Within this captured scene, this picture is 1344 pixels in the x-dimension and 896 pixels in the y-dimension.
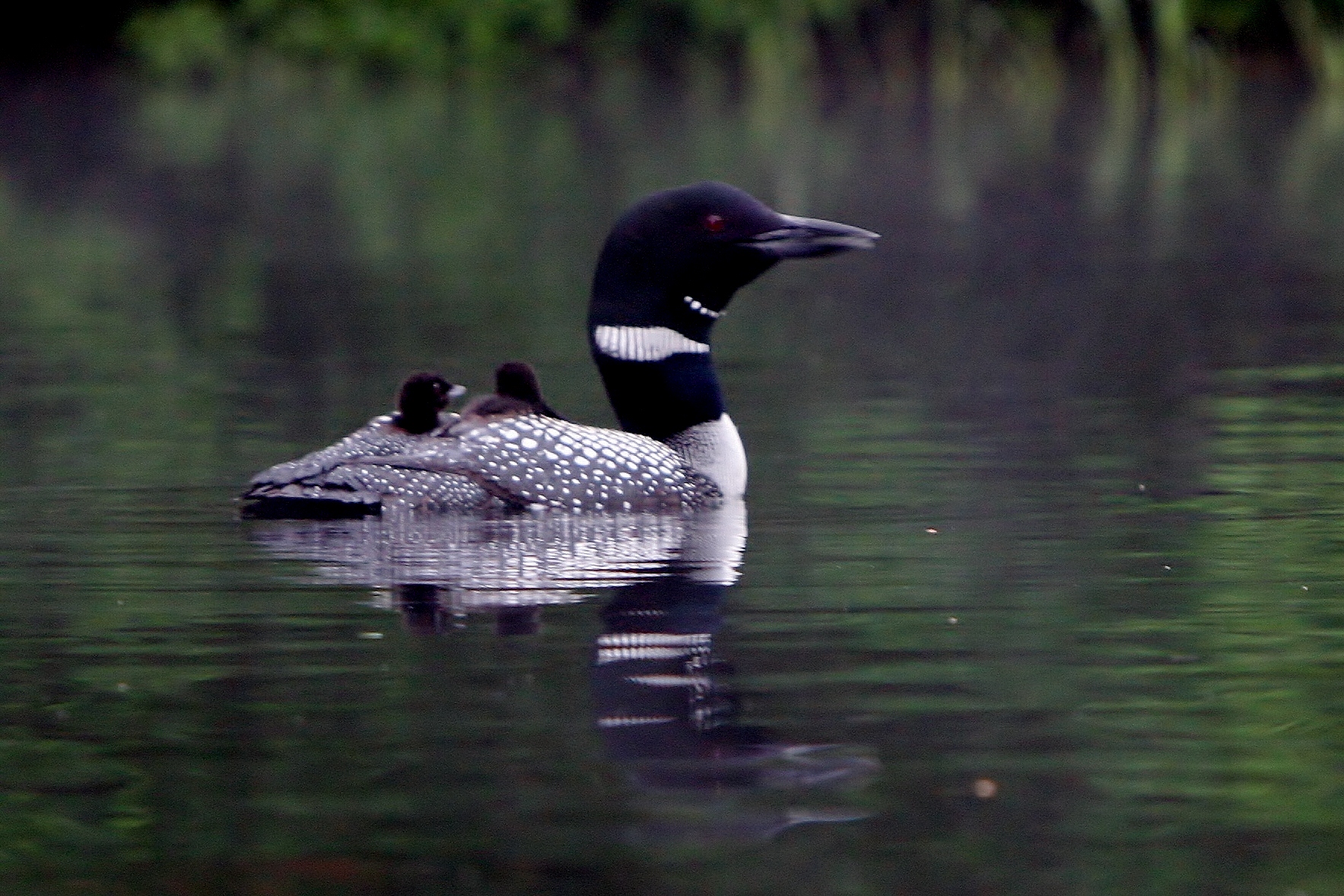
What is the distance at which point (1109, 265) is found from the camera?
18562 millimetres

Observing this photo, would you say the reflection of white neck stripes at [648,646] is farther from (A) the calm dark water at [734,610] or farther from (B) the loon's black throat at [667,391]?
(B) the loon's black throat at [667,391]

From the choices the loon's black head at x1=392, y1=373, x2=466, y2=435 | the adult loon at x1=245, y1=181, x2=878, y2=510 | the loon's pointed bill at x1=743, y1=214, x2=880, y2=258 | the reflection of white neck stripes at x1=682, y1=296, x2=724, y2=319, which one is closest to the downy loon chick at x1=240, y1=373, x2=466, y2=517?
the loon's black head at x1=392, y1=373, x2=466, y2=435

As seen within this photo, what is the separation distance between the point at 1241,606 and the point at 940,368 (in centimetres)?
600

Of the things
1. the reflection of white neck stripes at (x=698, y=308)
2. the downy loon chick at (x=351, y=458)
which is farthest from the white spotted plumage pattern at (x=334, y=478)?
the reflection of white neck stripes at (x=698, y=308)

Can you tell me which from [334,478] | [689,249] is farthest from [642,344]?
[334,478]

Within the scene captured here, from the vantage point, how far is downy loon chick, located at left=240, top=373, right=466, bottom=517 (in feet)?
27.4

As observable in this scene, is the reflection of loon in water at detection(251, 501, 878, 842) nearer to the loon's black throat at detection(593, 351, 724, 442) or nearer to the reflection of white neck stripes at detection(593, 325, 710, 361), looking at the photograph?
the loon's black throat at detection(593, 351, 724, 442)

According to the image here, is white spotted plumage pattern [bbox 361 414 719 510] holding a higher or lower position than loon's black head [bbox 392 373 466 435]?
→ lower

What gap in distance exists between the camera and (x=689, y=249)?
30.0ft

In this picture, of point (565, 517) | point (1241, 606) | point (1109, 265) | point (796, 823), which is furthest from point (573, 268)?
point (796, 823)

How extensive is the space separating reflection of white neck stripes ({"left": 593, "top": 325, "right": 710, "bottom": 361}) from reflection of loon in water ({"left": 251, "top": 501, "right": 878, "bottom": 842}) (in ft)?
1.75

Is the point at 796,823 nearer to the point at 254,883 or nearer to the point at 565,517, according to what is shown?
the point at 254,883

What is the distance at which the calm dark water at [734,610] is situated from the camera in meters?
4.88

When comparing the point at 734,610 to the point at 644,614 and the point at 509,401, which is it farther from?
A: the point at 509,401
